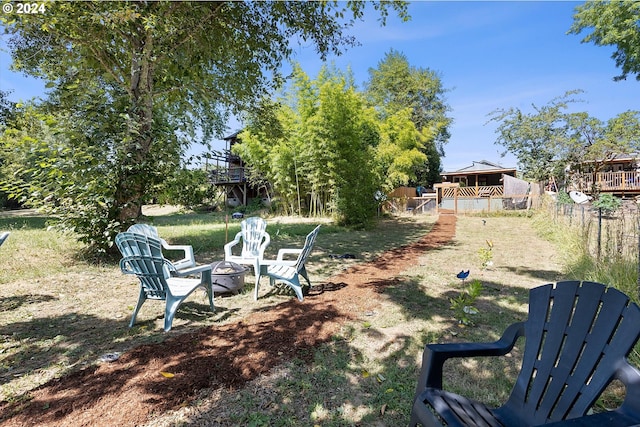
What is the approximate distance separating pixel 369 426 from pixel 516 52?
9281 millimetres

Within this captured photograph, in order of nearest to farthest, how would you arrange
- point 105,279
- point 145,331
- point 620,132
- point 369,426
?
point 369,426 → point 145,331 → point 105,279 → point 620,132

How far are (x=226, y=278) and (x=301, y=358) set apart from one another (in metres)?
1.73

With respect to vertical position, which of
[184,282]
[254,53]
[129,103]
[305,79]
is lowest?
[184,282]

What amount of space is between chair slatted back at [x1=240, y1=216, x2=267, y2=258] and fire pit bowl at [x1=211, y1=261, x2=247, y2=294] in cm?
50

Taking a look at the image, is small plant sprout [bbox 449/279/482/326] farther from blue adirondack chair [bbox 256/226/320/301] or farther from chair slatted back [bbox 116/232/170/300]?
chair slatted back [bbox 116/232/170/300]

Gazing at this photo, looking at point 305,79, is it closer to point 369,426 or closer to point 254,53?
point 254,53

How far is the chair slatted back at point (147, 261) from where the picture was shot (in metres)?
2.67

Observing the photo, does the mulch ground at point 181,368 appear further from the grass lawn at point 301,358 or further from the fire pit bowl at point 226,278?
the fire pit bowl at point 226,278

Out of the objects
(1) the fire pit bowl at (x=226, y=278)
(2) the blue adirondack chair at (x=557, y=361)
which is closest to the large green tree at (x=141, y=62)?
(1) the fire pit bowl at (x=226, y=278)

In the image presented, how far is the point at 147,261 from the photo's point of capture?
2.68m

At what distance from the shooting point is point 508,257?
588cm

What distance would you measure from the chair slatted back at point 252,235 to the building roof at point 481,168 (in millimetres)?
21837

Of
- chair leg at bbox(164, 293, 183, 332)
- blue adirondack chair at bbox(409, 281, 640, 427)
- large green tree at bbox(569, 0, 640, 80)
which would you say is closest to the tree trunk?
chair leg at bbox(164, 293, 183, 332)

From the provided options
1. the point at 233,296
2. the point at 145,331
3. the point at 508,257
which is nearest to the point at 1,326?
the point at 145,331
